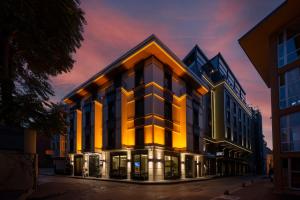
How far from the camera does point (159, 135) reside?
3066 cm

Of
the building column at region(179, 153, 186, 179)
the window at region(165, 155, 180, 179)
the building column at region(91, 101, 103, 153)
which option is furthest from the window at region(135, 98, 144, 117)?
the building column at region(179, 153, 186, 179)

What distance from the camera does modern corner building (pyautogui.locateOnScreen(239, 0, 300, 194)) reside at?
1930cm

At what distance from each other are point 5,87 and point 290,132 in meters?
19.6

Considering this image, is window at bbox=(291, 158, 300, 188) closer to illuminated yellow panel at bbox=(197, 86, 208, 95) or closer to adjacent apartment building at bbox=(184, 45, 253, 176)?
illuminated yellow panel at bbox=(197, 86, 208, 95)

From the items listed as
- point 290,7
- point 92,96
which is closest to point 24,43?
point 290,7

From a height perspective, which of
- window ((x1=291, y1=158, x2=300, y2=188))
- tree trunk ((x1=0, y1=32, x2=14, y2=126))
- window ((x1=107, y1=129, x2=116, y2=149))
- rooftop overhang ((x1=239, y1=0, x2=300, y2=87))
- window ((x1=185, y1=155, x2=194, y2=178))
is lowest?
window ((x1=185, y1=155, x2=194, y2=178))

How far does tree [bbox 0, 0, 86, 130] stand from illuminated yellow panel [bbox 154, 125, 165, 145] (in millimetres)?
15598

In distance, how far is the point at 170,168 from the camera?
32469 millimetres

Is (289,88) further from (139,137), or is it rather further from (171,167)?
(171,167)

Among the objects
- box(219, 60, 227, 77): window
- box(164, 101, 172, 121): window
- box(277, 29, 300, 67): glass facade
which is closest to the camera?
box(277, 29, 300, 67): glass facade

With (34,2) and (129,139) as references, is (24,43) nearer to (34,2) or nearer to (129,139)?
(34,2)

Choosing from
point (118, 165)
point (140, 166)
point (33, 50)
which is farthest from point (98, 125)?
point (33, 50)

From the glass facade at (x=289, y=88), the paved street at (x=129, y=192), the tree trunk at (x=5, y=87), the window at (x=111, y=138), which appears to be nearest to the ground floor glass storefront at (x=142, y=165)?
the window at (x=111, y=138)

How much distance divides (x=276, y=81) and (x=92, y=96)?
2809 cm
